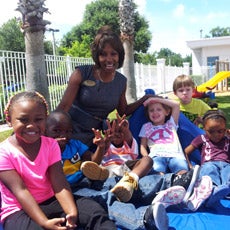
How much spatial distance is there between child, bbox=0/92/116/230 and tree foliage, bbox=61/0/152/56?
36.4 metres

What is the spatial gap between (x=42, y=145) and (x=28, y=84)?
17.1 feet

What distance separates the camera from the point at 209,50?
100 feet

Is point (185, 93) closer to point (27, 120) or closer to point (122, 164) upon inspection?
point (122, 164)

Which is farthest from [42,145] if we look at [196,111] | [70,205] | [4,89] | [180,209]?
[4,89]

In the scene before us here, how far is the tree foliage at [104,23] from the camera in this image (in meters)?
38.3

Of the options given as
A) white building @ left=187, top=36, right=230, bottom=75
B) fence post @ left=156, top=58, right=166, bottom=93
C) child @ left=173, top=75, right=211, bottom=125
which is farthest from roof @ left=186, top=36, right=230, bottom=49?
child @ left=173, top=75, right=211, bottom=125

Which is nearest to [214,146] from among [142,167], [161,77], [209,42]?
[142,167]

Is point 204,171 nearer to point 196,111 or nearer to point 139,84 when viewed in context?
point 196,111

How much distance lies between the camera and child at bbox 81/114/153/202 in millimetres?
2758

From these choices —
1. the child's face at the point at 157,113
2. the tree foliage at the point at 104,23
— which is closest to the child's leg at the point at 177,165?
the child's face at the point at 157,113

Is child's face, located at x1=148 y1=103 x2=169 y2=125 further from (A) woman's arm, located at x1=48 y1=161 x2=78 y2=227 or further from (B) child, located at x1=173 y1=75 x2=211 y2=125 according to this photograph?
(A) woman's arm, located at x1=48 y1=161 x2=78 y2=227

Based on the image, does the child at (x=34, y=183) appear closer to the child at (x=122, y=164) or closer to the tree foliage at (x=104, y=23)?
the child at (x=122, y=164)

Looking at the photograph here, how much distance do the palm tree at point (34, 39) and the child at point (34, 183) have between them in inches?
195

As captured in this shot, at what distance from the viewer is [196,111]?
4824 mm
